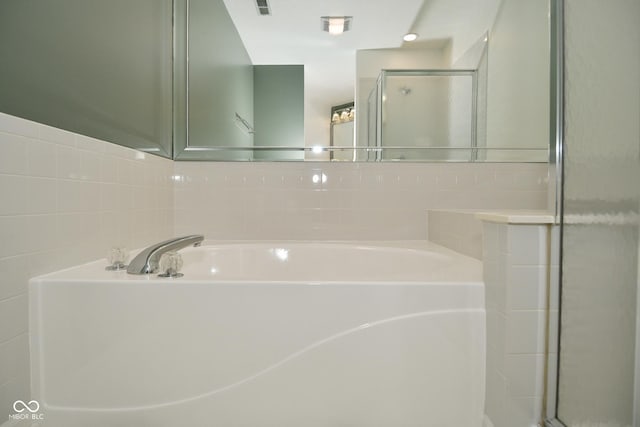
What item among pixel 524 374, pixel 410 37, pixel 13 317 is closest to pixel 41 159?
pixel 13 317

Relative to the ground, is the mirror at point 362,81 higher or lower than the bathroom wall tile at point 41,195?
higher

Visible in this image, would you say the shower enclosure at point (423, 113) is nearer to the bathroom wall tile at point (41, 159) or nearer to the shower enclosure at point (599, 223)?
the shower enclosure at point (599, 223)

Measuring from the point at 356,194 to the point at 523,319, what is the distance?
1.04 m

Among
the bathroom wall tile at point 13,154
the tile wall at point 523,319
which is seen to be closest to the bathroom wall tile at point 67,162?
the bathroom wall tile at point 13,154

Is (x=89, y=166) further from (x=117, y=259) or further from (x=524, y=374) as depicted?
(x=524, y=374)

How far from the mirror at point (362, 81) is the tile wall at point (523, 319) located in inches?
42.5

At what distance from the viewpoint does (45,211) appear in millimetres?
833

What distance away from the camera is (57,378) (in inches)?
32.3

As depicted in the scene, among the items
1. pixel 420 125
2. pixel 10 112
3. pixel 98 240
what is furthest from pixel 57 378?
pixel 420 125

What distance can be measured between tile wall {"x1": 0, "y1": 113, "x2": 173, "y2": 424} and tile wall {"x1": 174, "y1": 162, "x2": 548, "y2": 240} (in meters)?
0.53

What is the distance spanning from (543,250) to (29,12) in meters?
1.52

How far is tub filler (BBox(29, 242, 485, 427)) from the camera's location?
32.0 inches

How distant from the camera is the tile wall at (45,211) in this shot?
0.74 metres

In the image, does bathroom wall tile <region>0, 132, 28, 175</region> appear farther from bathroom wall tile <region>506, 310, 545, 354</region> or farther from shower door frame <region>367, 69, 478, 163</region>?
shower door frame <region>367, 69, 478, 163</region>
